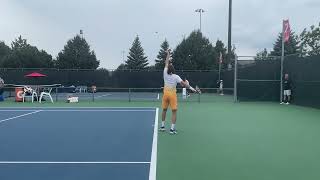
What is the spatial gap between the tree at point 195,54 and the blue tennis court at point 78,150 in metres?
47.8

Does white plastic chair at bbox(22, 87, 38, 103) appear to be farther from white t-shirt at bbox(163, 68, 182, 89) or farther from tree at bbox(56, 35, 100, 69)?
tree at bbox(56, 35, 100, 69)

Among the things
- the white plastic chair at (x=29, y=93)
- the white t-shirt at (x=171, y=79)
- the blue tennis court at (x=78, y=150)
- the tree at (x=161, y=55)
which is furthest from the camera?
the tree at (x=161, y=55)

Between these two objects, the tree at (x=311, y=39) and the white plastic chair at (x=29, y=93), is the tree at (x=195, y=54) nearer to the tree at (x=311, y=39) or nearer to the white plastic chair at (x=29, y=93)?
the tree at (x=311, y=39)

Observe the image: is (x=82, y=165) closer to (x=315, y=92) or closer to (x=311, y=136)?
(x=311, y=136)

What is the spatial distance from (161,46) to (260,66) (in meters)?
56.8

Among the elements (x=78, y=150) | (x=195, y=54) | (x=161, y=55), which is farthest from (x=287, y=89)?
(x=161, y=55)

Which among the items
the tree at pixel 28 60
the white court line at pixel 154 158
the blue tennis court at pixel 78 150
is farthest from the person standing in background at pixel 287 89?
the tree at pixel 28 60

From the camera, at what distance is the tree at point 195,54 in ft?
199

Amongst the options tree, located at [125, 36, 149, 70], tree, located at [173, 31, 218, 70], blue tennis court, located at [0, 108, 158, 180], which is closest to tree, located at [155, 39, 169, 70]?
tree, located at [125, 36, 149, 70]

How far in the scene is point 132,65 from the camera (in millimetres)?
84062

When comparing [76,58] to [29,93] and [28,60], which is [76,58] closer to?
[28,60]

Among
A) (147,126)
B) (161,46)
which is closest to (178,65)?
(161,46)

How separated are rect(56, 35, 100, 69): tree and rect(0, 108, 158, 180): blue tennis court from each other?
177 feet

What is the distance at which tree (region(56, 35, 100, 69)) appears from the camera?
2621 inches
